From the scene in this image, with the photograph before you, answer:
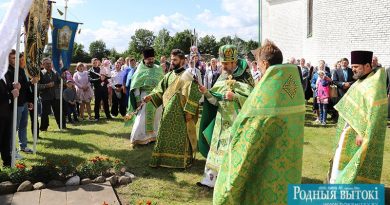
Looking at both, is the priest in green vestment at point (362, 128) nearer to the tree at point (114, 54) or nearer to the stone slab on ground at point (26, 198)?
the stone slab on ground at point (26, 198)

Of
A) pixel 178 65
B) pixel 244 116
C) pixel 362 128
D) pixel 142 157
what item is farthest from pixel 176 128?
pixel 244 116

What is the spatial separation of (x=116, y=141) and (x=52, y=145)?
1406mm

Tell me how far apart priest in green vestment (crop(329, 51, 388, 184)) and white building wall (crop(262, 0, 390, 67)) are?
10.1m

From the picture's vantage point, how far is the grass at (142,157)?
5.55 meters

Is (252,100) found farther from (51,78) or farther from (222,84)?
(51,78)

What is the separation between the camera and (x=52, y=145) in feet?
29.0

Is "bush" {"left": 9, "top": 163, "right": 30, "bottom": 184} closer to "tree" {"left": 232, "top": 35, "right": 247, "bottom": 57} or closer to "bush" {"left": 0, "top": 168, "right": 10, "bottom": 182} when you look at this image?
"bush" {"left": 0, "top": 168, "right": 10, "bottom": 182}

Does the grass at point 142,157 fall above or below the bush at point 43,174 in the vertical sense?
below

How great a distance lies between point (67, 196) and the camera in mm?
5238

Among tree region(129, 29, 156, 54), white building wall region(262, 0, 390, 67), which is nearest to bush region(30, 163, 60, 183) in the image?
white building wall region(262, 0, 390, 67)

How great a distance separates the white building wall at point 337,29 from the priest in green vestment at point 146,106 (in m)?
9.02

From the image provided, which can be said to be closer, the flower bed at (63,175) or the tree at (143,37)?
the flower bed at (63,175)

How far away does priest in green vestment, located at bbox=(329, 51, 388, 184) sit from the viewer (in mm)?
4145

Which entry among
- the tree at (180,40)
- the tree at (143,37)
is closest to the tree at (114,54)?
the tree at (180,40)
